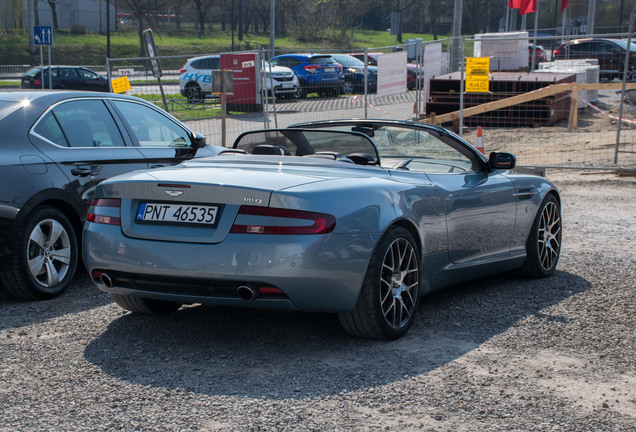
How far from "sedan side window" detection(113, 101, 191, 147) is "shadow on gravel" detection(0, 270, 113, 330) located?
140cm

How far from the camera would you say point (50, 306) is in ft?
18.6

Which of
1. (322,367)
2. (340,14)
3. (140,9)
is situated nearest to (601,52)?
(322,367)

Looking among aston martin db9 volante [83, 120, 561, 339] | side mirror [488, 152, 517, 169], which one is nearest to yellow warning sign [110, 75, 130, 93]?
aston martin db9 volante [83, 120, 561, 339]

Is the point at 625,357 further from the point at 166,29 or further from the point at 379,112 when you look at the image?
the point at 166,29

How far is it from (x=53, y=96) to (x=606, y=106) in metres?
22.0

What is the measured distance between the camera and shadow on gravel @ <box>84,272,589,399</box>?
398 centimetres

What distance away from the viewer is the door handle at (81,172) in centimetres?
612

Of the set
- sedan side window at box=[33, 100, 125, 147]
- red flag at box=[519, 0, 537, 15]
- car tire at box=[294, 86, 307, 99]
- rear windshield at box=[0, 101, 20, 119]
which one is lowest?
car tire at box=[294, 86, 307, 99]

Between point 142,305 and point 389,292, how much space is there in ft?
5.23

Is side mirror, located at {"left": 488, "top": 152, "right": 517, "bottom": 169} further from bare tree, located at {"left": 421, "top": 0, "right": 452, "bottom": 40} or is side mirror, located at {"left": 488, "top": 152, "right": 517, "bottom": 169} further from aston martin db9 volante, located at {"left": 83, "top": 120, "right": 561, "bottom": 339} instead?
bare tree, located at {"left": 421, "top": 0, "right": 452, "bottom": 40}

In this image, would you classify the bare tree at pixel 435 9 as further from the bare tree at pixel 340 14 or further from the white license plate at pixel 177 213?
the white license plate at pixel 177 213

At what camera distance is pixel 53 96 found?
630 centimetres

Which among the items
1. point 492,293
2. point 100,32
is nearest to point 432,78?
point 492,293

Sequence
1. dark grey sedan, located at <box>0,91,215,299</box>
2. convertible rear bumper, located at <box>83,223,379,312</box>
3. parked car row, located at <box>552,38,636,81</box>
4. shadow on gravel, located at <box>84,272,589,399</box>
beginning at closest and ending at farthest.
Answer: shadow on gravel, located at <box>84,272,589,399</box>
convertible rear bumper, located at <box>83,223,379,312</box>
dark grey sedan, located at <box>0,91,215,299</box>
parked car row, located at <box>552,38,636,81</box>
